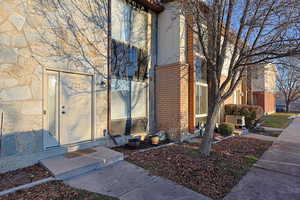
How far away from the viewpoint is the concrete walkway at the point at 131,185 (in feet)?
9.36

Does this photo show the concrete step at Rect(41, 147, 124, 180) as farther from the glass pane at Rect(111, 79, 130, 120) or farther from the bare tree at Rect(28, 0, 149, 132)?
the bare tree at Rect(28, 0, 149, 132)

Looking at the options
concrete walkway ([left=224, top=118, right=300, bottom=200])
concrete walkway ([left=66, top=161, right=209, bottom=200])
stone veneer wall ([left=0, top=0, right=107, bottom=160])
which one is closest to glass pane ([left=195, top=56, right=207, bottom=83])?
concrete walkway ([left=224, top=118, right=300, bottom=200])

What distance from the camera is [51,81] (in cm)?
443

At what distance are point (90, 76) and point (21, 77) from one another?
1811 mm

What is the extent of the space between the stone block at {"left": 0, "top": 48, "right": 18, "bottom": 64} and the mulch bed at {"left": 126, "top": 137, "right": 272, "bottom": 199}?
371 cm

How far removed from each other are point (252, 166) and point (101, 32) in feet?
19.8

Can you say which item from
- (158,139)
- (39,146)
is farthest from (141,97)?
(39,146)

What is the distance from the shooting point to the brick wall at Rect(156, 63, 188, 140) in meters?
6.48

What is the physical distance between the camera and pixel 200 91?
26.3 feet

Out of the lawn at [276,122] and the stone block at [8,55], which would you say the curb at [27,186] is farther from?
the lawn at [276,122]

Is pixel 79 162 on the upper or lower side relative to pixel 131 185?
upper

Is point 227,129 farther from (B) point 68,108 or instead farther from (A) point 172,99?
(B) point 68,108

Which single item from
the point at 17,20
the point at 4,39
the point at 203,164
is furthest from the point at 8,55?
the point at 203,164

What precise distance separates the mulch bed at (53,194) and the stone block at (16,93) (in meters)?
2.06
